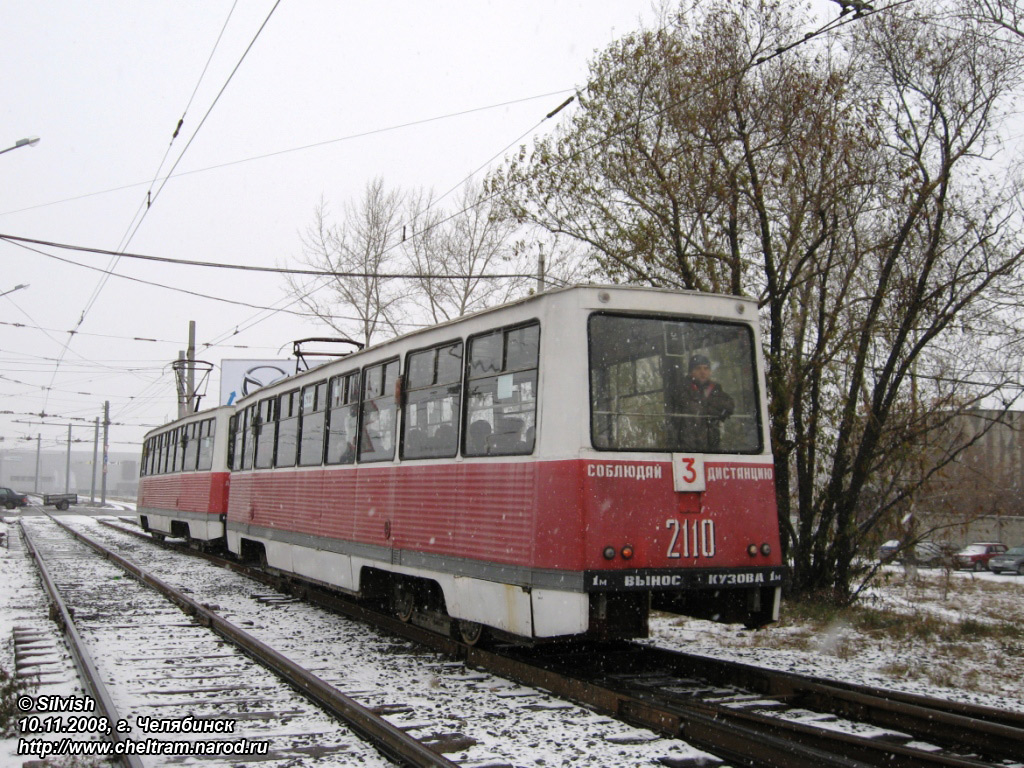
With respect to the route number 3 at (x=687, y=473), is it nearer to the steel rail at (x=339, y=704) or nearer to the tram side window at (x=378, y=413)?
the steel rail at (x=339, y=704)

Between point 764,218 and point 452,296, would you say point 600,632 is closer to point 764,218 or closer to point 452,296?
point 764,218

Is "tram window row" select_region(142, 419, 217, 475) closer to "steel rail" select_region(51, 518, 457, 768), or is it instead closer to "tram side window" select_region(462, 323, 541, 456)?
"steel rail" select_region(51, 518, 457, 768)

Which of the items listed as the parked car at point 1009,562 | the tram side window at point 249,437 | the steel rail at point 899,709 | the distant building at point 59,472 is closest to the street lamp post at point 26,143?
the tram side window at point 249,437

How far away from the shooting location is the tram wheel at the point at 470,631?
7.82 meters

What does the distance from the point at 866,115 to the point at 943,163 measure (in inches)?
44.9

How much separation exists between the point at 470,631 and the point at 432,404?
6.41ft

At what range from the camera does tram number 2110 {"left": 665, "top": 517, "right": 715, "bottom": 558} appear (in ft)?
22.2

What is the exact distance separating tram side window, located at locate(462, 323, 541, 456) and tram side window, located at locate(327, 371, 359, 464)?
9.03 ft

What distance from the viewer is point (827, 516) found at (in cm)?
1268

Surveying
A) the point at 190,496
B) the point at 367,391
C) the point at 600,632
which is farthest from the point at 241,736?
the point at 190,496

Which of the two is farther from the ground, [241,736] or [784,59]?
[784,59]

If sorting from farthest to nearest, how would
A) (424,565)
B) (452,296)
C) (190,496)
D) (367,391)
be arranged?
(452,296) → (190,496) → (367,391) → (424,565)

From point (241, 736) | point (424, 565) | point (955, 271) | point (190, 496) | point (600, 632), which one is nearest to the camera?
point (241, 736)

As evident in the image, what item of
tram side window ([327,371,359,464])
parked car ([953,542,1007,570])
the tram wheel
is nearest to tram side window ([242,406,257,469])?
tram side window ([327,371,359,464])
